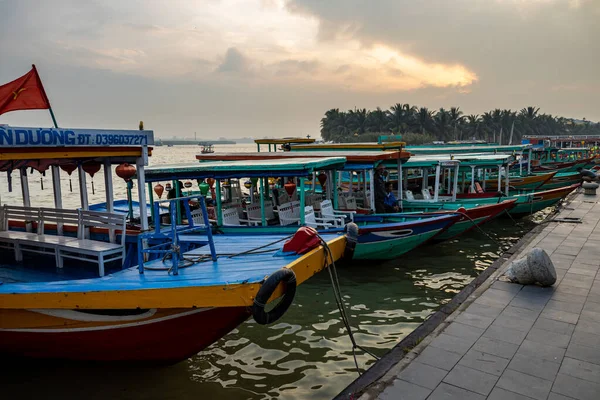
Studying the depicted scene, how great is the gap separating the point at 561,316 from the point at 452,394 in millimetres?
2796

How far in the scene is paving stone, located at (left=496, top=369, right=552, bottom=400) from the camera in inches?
162

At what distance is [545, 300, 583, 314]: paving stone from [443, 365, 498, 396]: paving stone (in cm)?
240

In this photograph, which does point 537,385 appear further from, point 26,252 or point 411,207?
point 411,207

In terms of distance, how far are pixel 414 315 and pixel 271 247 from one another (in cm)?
340

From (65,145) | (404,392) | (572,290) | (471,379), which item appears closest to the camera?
(404,392)

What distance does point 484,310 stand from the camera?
611cm

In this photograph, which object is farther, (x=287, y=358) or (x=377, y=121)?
(x=377, y=121)

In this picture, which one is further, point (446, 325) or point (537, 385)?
point (446, 325)

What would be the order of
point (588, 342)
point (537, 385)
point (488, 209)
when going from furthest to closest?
point (488, 209) < point (588, 342) < point (537, 385)

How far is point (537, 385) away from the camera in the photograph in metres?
4.24

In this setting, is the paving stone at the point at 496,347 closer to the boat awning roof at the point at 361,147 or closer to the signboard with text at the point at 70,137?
the signboard with text at the point at 70,137

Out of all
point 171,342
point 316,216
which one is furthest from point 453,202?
point 171,342

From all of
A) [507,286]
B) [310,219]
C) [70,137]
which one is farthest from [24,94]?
[507,286]

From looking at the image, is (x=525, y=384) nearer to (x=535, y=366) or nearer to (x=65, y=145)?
→ (x=535, y=366)
